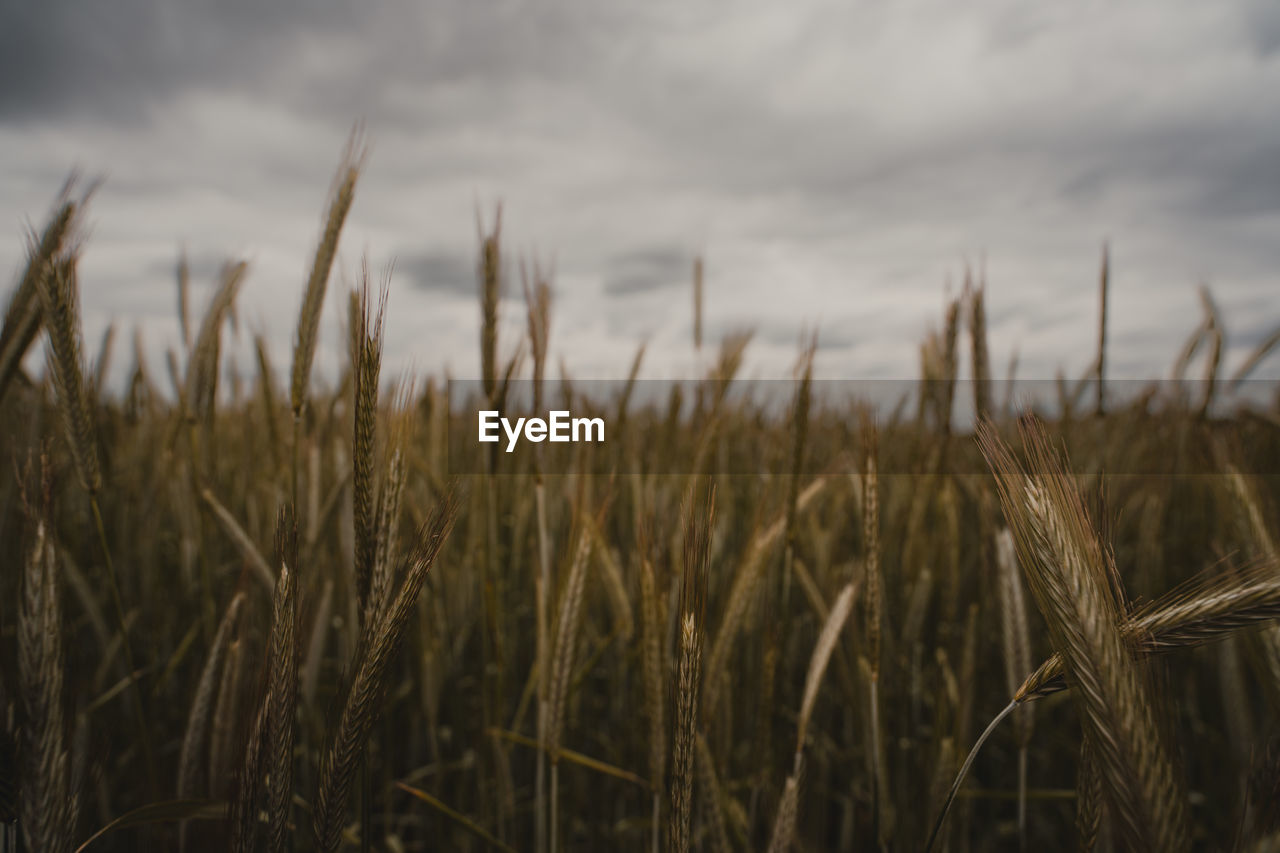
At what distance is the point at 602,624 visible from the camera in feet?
6.92

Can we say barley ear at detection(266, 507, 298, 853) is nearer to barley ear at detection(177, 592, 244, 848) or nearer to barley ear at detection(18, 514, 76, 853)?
barley ear at detection(18, 514, 76, 853)

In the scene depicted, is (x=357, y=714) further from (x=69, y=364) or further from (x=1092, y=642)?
(x=69, y=364)

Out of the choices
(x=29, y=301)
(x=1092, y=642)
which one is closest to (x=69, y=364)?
(x=29, y=301)

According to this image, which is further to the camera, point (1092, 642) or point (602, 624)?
point (602, 624)

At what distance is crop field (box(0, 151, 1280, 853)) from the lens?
0.61m

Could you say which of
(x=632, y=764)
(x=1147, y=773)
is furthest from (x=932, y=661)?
(x=1147, y=773)

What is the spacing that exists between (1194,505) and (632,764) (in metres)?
2.57

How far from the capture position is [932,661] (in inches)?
76.7

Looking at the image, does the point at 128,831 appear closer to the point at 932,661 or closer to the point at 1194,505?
the point at 932,661

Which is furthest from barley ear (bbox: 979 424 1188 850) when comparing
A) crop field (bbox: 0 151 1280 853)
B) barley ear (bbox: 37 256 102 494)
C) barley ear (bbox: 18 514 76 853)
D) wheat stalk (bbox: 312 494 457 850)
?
barley ear (bbox: 37 256 102 494)

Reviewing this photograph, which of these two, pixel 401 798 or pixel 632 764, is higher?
pixel 632 764

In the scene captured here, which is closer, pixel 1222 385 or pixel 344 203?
pixel 344 203

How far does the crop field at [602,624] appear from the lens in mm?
605

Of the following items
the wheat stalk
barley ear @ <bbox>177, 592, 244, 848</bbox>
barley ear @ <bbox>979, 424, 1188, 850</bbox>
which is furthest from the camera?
barley ear @ <bbox>177, 592, 244, 848</bbox>
